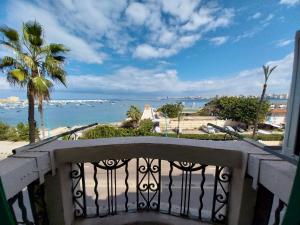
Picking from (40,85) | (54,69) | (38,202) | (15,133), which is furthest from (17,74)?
(15,133)

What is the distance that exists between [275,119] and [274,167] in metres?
26.9

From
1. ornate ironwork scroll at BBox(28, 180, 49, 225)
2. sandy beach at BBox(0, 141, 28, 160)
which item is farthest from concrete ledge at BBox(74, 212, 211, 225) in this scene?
sandy beach at BBox(0, 141, 28, 160)

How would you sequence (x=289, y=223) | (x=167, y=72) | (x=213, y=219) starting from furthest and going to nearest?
(x=167, y=72)
(x=213, y=219)
(x=289, y=223)

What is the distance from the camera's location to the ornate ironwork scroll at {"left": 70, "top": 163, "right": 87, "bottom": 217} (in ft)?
4.94

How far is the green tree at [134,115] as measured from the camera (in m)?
20.4

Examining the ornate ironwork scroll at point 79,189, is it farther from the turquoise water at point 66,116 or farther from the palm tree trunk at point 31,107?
the palm tree trunk at point 31,107

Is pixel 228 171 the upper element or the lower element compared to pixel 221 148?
lower

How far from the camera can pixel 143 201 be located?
1.74 m

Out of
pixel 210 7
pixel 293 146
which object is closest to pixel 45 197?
pixel 293 146

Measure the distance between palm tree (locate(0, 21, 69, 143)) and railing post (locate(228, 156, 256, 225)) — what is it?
20.3ft

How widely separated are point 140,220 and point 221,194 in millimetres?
752

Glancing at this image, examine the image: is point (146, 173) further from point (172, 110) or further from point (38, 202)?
point (172, 110)

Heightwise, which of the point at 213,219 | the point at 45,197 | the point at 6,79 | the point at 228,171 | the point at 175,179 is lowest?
the point at 175,179

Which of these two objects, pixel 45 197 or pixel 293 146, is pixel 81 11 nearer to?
pixel 45 197
